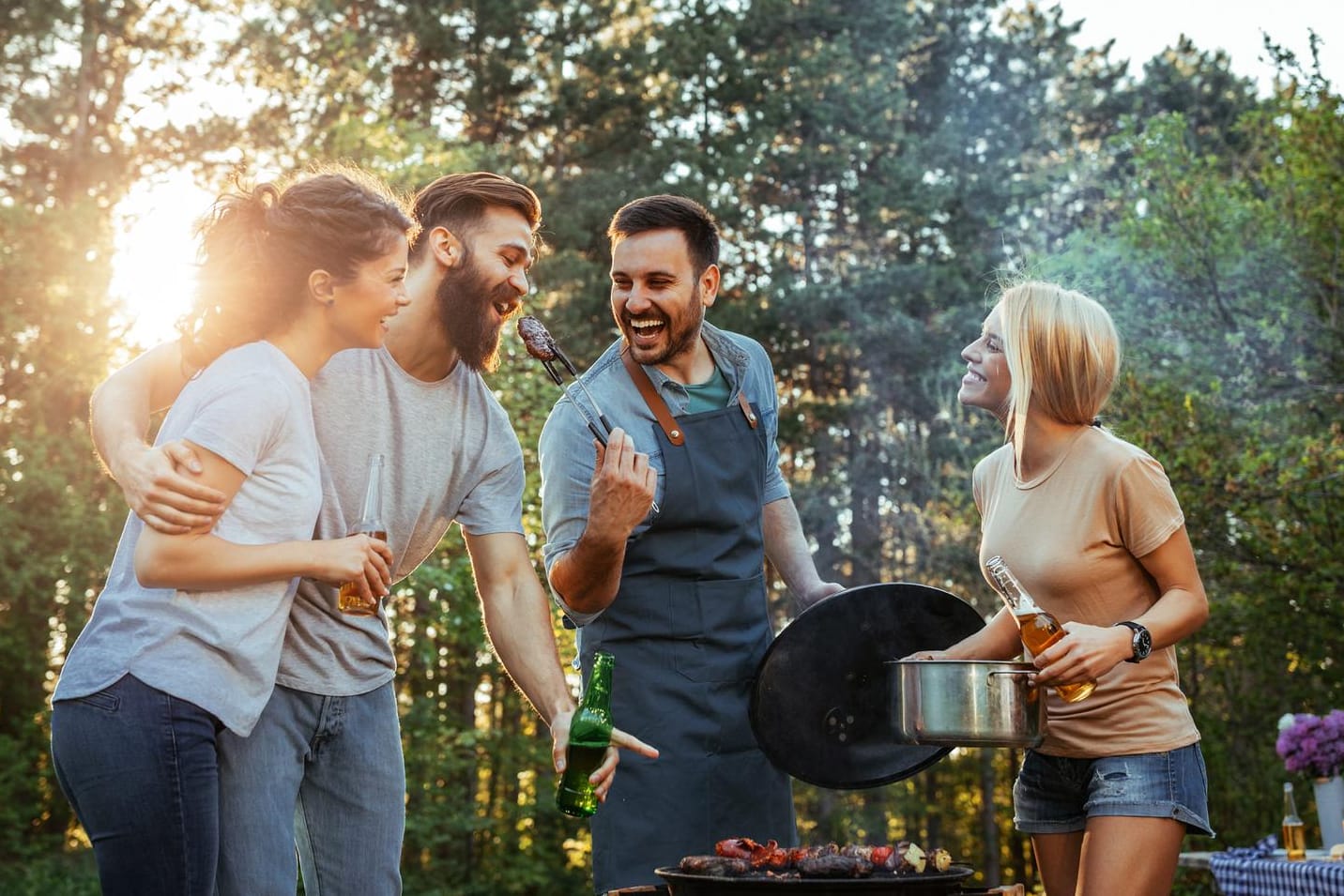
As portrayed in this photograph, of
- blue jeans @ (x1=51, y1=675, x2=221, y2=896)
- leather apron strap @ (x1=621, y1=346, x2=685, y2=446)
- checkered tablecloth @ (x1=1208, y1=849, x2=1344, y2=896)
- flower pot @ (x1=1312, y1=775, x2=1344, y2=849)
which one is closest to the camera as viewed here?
blue jeans @ (x1=51, y1=675, x2=221, y2=896)

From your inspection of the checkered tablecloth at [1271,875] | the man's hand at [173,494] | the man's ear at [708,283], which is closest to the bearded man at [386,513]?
the man's hand at [173,494]

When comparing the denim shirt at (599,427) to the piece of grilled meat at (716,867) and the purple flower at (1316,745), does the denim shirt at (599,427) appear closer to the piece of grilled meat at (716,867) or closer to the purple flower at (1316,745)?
the piece of grilled meat at (716,867)

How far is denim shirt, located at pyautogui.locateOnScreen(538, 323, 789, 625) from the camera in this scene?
130 inches

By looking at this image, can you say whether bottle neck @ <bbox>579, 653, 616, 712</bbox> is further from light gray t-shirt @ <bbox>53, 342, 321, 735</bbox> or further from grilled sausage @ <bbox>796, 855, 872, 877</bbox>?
light gray t-shirt @ <bbox>53, 342, 321, 735</bbox>

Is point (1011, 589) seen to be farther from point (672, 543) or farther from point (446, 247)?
point (446, 247)

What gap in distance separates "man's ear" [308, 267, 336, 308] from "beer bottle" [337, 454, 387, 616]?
306mm

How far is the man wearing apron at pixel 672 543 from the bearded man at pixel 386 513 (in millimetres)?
235

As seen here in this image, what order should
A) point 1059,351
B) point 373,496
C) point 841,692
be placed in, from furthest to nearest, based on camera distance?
point 841,692, point 1059,351, point 373,496

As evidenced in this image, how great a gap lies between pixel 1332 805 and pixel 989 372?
3814mm

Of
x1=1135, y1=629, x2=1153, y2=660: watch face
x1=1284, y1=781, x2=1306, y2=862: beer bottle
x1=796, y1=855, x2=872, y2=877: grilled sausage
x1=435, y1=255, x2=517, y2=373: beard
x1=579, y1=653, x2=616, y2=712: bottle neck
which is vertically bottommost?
x1=1284, y1=781, x2=1306, y2=862: beer bottle

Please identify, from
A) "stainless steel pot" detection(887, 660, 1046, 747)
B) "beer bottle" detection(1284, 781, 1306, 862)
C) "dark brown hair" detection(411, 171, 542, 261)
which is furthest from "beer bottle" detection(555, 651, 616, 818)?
"beer bottle" detection(1284, 781, 1306, 862)

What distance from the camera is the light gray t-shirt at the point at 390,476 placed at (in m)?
2.53

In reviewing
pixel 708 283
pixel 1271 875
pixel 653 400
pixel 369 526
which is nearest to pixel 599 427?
pixel 653 400

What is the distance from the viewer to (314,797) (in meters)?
2.56
